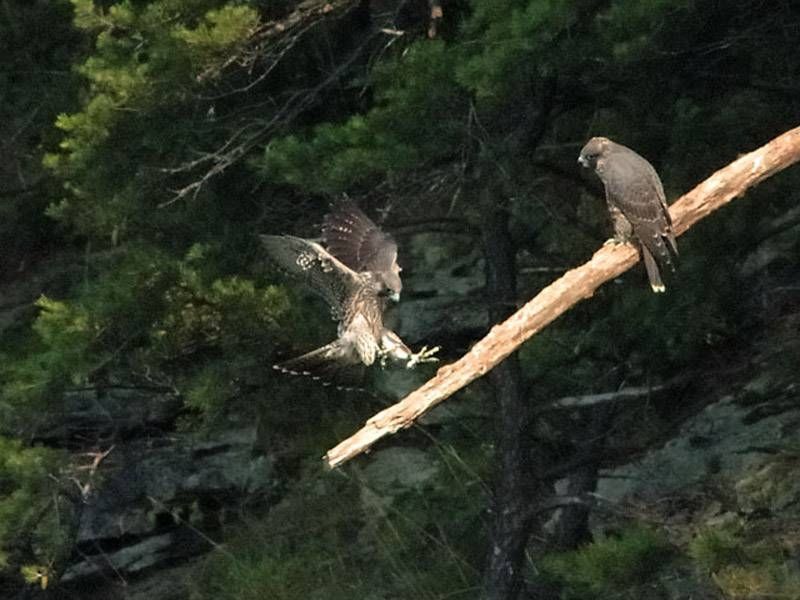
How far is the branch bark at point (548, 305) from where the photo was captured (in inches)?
180

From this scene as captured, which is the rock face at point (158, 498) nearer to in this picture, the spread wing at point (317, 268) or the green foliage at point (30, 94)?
the green foliage at point (30, 94)

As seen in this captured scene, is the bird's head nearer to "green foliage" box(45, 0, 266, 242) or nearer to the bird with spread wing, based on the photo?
the bird with spread wing

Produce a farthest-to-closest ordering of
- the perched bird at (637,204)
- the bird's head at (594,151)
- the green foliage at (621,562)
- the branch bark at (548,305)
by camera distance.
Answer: the bird's head at (594,151), the green foliage at (621,562), the perched bird at (637,204), the branch bark at (548,305)

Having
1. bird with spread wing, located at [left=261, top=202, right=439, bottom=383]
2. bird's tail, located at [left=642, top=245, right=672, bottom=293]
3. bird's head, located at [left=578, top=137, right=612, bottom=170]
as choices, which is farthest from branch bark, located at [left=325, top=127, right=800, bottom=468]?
bird with spread wing, located at [left=261, top=202, right=439, bottom=383]

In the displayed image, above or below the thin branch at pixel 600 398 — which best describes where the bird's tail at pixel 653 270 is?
Result: above

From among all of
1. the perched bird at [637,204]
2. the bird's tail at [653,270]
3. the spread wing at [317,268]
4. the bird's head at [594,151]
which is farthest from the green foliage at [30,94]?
the bird's tail at [653,270]

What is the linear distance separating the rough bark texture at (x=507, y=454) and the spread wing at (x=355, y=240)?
106 cm

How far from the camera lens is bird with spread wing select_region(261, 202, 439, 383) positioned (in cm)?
565

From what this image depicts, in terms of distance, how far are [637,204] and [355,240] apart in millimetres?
1056

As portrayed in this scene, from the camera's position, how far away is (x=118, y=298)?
6.52 m

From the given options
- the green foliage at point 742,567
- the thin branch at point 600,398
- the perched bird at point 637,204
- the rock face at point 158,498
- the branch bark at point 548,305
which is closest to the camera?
the branch bark at point 548,305

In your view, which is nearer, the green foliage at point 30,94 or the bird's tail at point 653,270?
the bird's tail at point 653,270

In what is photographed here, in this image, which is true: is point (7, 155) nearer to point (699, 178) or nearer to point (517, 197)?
point (517, 197)

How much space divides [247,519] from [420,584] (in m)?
1.39
